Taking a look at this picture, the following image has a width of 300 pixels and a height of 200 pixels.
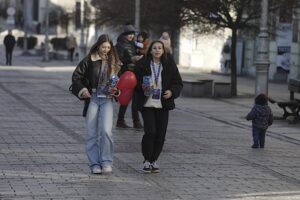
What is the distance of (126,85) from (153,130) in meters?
0.66

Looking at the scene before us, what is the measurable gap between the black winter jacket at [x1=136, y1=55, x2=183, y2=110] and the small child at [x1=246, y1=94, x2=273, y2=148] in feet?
10.3

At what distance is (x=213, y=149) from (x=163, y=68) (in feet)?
9.12

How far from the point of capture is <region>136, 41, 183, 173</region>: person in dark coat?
9.26 metres

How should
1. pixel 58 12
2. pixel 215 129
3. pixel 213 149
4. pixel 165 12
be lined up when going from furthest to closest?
pixel 58 12, pixel 165 12, pixel 215 129, pixel 213 149

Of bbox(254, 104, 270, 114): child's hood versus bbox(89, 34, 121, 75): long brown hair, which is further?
bbox(254, 104, 270, 114): child's hood

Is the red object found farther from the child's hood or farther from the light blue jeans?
the child's hood

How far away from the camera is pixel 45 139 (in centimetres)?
1196

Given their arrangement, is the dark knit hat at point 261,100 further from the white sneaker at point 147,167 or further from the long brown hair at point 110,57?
the long brown hair at point 110,57

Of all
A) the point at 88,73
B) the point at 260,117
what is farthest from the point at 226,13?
the point at 88,73

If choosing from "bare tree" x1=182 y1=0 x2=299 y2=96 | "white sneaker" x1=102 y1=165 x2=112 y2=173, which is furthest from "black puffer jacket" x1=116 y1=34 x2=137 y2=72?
"bare tree" x1=182 y1=0 x2=299 y2=96

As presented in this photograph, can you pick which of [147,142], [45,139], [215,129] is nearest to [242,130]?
[215,129]

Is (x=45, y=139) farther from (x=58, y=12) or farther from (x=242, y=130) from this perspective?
(x=58, y=12)

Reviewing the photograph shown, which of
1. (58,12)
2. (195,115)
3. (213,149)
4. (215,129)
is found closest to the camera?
(213,149)

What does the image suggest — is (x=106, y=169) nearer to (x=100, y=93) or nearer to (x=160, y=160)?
(x=100, y=93)
